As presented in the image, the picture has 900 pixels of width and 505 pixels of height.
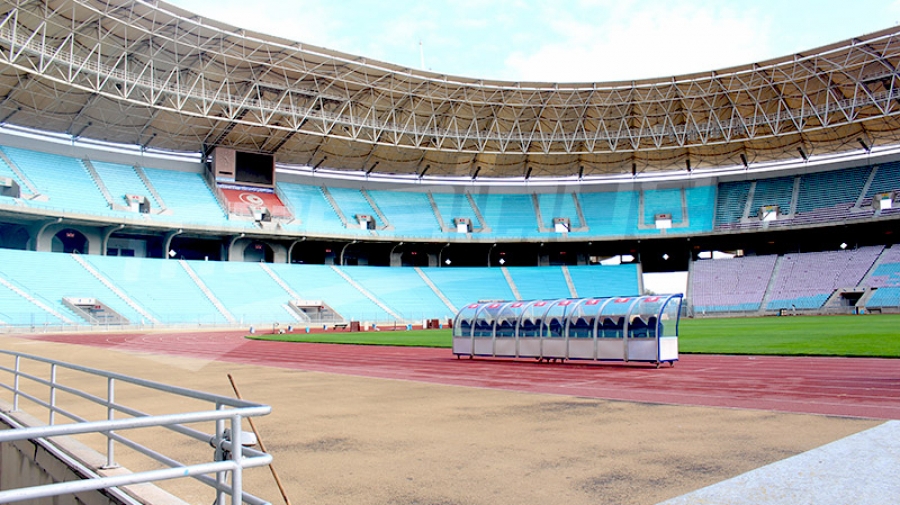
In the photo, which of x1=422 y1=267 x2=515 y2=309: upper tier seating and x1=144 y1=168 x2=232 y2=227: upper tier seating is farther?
x1=422 y1=267 x2=515 y2=309: upper tier seating

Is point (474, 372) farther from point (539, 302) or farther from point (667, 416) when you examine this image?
point (667, 416)

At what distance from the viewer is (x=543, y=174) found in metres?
67.2

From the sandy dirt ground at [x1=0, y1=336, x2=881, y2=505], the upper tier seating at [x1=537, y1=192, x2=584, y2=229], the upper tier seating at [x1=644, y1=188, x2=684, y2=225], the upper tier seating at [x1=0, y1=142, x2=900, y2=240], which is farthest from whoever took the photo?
the upper tier seating at [x1=537, y1=192, x2=584, y2=229]

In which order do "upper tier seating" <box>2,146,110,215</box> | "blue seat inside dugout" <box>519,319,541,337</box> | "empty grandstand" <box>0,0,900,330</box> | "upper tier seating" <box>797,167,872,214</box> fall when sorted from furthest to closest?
"upper tier seating" <box>797,167,872,214</box>, "upper tier seating" <box>2,146,110,215</box>, "empty grandstand" <box>0,0,900,330</box>, "blue seat inside dugout" <box>519,319,541,337</box>

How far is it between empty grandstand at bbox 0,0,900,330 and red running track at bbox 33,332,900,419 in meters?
26.2

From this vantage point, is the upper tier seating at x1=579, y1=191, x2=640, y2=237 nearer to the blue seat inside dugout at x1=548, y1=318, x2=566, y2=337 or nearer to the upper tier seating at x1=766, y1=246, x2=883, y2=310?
Answer: the upper tier seating at x1=766, y1=246, x2=883, y2=310

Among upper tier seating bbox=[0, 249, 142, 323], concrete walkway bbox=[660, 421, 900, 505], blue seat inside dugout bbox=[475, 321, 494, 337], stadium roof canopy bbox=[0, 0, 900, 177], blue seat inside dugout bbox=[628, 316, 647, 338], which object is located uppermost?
stadium roof canopy bbox=[0, 0, 900, 177]

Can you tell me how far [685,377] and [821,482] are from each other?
9134 millimetres

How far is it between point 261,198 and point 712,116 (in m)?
39.8

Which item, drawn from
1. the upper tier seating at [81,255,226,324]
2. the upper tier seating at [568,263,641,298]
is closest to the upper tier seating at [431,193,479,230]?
the upper tier seating at [568,263,641,298]

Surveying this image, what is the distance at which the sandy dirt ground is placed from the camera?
542 cm

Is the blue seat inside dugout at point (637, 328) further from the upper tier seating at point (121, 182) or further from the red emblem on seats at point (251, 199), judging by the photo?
the red emblem on seats at point (251, 199)

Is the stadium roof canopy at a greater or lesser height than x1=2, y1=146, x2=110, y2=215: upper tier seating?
greater

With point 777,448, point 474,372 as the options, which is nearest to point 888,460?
point 777,448
